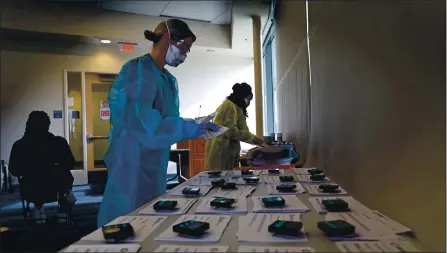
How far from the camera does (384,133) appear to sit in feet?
2.42

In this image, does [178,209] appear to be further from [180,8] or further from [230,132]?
[180,8]

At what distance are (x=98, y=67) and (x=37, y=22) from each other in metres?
1.32

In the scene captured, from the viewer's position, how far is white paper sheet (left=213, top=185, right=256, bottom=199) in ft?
3.28

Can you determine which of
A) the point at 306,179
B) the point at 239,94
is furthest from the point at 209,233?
the point at 239,94

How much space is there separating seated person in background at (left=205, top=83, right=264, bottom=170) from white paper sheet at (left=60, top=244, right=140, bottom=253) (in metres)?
1.89

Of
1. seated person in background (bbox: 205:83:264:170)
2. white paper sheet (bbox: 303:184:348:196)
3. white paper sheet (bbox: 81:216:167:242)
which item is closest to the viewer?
white paper sheet (bbox: 81:216:167:242)

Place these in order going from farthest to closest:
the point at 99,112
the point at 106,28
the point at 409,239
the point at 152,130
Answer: the point at 99,112 → the point at 106,28 → the point at 152,130 → the point at 409,239

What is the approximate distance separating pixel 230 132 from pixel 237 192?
4.62 ft

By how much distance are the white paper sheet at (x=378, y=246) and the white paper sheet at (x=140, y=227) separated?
315 mm

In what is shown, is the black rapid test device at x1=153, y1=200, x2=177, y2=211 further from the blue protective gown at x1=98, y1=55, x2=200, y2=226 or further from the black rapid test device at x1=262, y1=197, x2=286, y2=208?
the blue protective gown at x1=98, y1=55, x2=200, y2=226

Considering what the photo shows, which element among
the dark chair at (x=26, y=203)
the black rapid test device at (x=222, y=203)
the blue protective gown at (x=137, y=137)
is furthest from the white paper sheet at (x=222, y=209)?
the dark chair at (x=26, y=203)

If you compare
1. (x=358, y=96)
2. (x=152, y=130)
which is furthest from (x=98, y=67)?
(x=358, y=96)

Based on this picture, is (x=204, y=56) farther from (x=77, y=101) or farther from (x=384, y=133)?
(x=384, y=133)

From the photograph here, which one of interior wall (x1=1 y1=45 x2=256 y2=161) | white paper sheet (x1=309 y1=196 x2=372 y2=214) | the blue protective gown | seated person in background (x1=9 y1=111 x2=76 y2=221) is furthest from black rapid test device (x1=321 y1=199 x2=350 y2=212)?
interior wall (x1=1 y1=45 x2=256 y2=161)
